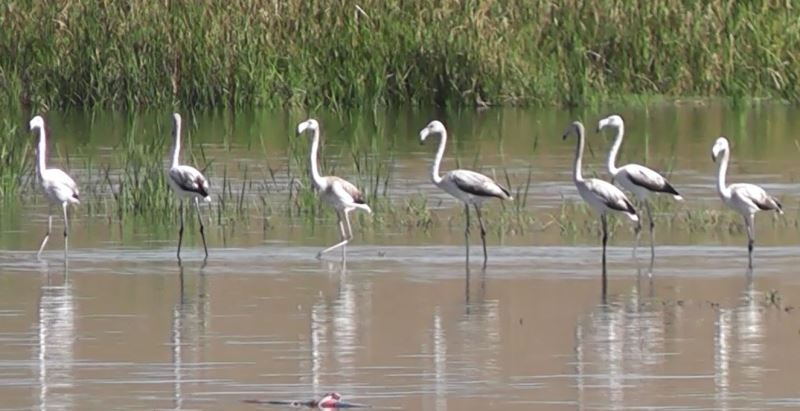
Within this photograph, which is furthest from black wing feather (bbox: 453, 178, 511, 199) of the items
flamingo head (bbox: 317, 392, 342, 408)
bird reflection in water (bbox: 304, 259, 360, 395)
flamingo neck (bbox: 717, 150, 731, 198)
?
flamingo head (bbox: 317, 392, 342, 408)

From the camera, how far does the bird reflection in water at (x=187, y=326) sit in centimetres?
1045

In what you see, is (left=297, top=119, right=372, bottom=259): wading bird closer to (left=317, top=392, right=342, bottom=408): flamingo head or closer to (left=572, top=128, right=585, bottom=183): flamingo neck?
(left=572, top=128, right=585, bottom=183): flamingo neck

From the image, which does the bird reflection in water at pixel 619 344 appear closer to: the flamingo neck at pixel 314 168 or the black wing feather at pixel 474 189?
the black wing feather at pixel 474 189

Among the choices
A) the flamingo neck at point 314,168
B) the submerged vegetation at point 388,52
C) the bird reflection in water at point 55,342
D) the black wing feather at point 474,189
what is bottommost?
the bird reflection in water at point 55,342

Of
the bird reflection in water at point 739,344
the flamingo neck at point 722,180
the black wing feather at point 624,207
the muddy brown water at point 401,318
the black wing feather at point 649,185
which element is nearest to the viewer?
the muddy brown water at point 401,318

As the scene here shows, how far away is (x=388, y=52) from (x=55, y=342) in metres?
13.9

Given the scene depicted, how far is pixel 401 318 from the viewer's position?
12.2 metres

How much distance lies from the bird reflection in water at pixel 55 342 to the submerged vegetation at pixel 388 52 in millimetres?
10099

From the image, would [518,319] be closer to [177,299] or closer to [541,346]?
[541,346]

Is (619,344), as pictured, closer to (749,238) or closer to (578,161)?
(749,238)

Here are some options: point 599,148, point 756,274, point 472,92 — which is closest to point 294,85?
point 472,92

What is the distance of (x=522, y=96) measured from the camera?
25.4m

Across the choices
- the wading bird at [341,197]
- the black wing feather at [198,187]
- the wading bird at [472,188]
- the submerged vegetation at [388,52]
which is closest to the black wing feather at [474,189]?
the wading bird at [472,188]

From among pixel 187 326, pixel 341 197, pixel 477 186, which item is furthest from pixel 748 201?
pixel 187 326
